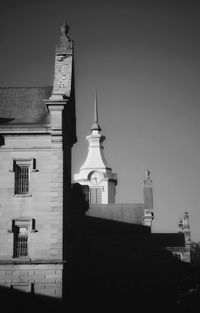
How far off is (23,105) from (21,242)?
10.1m

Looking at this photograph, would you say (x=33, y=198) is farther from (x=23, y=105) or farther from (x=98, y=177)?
(x=98, y=177)

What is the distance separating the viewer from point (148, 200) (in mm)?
56469

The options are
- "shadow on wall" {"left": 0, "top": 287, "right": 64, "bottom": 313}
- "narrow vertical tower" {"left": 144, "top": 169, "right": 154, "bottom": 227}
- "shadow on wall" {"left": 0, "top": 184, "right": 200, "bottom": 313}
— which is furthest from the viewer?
"narrow vertical tower" {"left": 144, "top": 169, "right": 154, "bottom": 227}

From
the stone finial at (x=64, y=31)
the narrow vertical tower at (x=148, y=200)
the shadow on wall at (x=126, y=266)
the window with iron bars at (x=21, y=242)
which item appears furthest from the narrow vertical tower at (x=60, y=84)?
the narrow vertical tower at (x=148, y=200)

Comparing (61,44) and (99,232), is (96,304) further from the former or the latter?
(61,44)

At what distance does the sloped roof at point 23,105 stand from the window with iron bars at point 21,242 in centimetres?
723

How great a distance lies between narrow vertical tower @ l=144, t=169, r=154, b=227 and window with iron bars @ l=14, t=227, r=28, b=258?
29141 millimetres

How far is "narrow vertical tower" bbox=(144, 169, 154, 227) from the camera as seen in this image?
54531 millimetres

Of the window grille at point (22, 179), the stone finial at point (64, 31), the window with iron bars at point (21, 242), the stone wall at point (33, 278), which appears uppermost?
the stone finial at point (64, 31)

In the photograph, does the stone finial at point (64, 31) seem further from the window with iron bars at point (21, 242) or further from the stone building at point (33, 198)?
the window with iron bars at point (21, 242)

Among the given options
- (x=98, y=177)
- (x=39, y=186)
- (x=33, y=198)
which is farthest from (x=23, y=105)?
(x=98, y=177)

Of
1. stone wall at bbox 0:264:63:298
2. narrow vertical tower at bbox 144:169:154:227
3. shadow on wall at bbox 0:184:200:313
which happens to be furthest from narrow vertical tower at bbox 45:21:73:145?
narrow vertical tower at bbox 144:169:154:227

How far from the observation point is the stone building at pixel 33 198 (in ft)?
87.3

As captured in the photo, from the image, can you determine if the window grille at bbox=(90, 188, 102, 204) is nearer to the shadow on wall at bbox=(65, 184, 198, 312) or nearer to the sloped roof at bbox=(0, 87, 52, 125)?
the shadow on wall at bbox=(65, 184, 198, 312)
